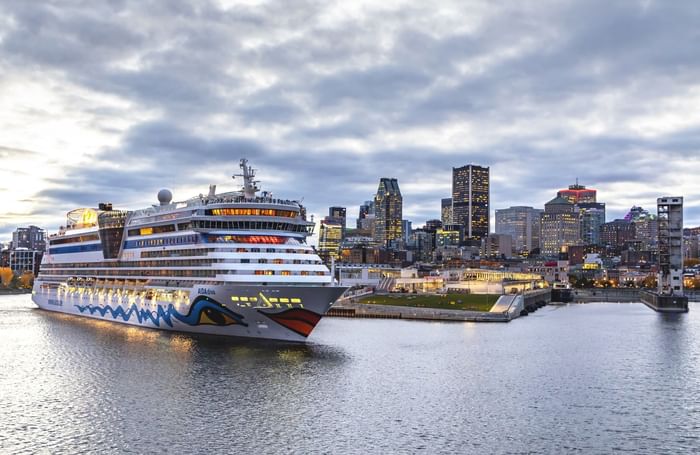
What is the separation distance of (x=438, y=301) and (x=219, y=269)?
64.9m

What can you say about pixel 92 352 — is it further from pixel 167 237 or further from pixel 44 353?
pixel 167 237

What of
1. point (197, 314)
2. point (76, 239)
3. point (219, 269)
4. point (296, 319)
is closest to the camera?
point (296, 319)

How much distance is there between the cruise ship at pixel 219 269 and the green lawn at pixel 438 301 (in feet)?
160

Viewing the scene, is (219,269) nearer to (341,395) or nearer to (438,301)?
(341,395)

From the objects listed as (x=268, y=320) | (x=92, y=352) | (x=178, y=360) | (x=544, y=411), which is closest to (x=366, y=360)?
(x=268, y=320)

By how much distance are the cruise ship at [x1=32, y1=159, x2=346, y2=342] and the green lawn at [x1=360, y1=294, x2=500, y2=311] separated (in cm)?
4864


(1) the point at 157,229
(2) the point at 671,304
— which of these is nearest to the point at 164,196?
(1) the point at 157,229

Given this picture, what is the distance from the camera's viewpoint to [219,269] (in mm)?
66250

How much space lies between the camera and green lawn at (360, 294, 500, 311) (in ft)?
379

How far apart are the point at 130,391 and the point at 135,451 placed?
1334cm

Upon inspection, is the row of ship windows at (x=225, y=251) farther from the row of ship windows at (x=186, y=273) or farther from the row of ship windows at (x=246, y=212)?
the row of ship windows at (x=246, y=212)

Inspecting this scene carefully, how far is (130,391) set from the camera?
48.3 metres

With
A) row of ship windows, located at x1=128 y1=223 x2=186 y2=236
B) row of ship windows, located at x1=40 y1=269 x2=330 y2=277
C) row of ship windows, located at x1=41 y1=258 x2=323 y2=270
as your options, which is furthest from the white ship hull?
row of ship windows, located at x1=128 y1=223 x2=186 y2=236

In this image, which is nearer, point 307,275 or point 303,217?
point 307,275
